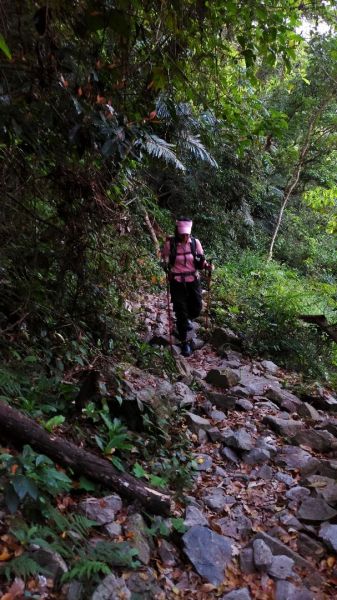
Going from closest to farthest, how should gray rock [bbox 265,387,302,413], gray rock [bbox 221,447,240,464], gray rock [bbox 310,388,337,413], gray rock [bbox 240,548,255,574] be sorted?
gray rock [bbox 240,548,255,574]
gray rock [bbox 221,447,240,464]
gray rock [bbox 265,387,302,413]
gray rock [bbox 310,388,337,413]

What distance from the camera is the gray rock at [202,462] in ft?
14.0

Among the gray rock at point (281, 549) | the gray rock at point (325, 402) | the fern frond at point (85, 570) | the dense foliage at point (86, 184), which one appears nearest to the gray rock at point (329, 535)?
the gray rock at point (281, 549)

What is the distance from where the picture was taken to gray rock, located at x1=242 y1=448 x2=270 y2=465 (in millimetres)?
4570

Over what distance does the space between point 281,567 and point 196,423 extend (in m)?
1.85

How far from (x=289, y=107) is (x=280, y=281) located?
7.65m

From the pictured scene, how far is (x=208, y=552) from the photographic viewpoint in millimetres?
3146

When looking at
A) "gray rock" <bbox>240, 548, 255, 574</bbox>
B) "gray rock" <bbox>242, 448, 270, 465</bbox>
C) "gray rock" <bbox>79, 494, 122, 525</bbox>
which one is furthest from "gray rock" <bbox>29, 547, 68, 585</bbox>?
"gray rock" <bbox>242, 448, 270, 465</bbox>

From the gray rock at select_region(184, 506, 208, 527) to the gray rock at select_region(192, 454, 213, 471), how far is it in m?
0.66

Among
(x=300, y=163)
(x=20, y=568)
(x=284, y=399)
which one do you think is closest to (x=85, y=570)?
(x=20, y=568)

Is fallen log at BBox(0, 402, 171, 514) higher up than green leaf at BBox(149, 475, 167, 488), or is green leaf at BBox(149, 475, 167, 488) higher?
fallen log at BBox(0, 402, 171, 514)

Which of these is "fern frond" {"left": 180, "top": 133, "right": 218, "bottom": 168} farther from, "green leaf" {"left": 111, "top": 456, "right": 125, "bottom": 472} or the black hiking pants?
"green leaf" {"left": 111, "top": 456, "right": 125, "bottom": 472}

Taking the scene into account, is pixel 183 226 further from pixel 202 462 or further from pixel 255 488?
pixel 255 488

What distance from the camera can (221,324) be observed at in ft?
27.4

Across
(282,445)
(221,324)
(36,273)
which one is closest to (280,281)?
(221,324)
